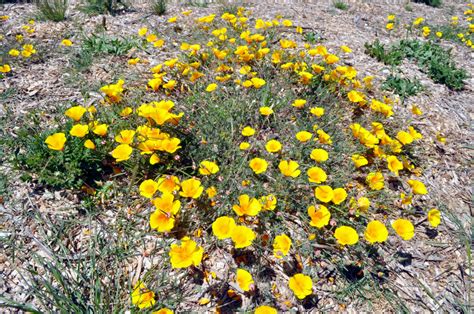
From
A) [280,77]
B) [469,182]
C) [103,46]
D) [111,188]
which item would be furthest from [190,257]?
[103,46]

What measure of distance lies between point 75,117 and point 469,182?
148 inches

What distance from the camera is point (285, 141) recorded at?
3062 millimetres

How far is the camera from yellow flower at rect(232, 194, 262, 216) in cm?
225

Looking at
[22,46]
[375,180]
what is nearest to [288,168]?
[375,180]

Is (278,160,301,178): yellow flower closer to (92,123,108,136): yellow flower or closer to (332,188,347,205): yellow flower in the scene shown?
(332,188,347,205): yellow flower

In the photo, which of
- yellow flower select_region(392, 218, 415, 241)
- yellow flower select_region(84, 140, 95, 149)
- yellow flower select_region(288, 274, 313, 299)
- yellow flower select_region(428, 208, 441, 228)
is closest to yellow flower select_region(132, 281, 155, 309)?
yellow flower select_region(288, 274, 313, 299)

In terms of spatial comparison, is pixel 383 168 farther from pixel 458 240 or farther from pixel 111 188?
pixel 111 188

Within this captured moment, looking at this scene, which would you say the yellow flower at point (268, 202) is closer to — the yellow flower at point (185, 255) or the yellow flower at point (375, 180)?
the yellow flower at point (185, 255)

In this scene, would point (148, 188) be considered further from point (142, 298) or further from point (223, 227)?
point (142, 298)

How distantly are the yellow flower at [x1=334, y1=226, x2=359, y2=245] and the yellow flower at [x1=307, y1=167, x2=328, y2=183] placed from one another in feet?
1.42

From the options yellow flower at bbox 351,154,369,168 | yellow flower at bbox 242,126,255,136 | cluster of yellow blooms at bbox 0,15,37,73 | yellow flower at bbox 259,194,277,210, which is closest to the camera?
yellow flower at bbox 259,194,277,210

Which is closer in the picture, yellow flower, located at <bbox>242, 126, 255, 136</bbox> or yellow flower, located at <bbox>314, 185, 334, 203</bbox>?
yellow flower, located at <bbox>314, 185, 334, 203</bbox>

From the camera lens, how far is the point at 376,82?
159 inches

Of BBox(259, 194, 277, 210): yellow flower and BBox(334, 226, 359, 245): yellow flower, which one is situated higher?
BBox(259, 194, 277, 210): yellow flower
